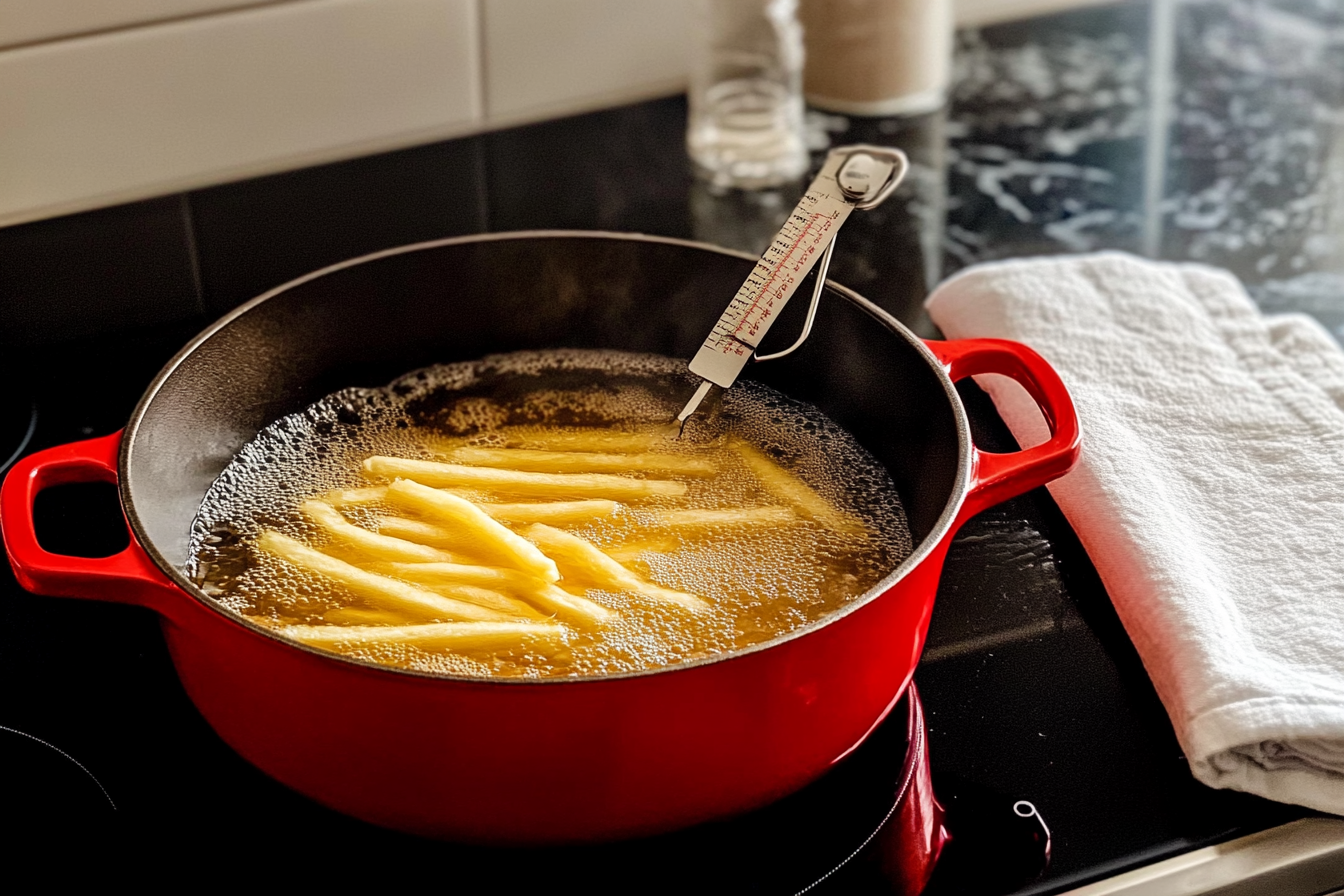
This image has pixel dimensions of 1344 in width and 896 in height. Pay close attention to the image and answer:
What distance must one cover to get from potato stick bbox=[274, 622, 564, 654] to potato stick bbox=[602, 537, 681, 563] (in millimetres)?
89

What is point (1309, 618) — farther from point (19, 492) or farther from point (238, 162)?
point (238, 162)

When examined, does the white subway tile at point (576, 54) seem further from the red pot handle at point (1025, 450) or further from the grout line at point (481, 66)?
the red pot handle at point (1025, 450)

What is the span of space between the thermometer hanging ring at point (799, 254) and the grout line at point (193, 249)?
47 cm

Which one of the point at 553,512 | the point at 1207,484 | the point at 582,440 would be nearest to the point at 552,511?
the point at 553,512

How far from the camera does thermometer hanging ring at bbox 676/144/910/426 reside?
0.81m

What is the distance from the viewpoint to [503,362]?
98cm

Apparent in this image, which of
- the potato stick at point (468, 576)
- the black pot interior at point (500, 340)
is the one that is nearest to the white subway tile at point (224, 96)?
the black pot interior at point (500, 340)

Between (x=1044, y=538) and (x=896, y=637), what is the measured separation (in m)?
0.28

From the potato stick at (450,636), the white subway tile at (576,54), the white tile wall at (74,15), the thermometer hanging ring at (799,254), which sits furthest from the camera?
the white subway tile at (576,54)

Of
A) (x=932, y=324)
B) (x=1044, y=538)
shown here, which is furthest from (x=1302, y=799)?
(x=932, y=324)

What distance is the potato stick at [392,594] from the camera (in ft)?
2.36

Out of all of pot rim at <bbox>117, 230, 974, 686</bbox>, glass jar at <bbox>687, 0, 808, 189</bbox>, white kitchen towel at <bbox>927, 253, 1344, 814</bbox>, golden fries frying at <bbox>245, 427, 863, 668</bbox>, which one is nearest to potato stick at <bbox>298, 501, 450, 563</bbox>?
golden fries frying at <bbox>245, 427, 863, 668</bbox>

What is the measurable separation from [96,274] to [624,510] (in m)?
0.55

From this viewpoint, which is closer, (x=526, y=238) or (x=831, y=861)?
(x=831, y=861)
